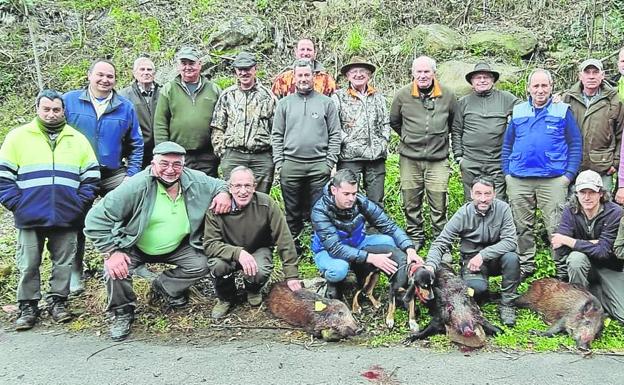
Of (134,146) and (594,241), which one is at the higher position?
(134,146)

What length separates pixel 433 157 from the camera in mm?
7074

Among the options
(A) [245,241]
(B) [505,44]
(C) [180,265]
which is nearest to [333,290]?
(A) [245,241]

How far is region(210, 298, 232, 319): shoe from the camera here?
6086 mm

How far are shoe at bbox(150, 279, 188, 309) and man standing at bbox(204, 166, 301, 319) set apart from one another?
15.2 inches

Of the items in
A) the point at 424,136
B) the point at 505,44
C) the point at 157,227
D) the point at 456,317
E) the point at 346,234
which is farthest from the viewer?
the point at 505,44

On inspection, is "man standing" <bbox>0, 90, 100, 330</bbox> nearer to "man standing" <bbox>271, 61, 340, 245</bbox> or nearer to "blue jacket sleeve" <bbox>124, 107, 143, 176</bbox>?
"blue jacket sleeve" <bbox>124, 107, 143, 176</bbox>

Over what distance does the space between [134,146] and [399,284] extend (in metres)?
3.37

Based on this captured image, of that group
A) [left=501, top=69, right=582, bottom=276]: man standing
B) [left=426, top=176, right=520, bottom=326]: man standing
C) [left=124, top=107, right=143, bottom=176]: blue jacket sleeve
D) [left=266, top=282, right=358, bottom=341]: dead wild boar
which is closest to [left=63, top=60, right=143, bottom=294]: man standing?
[left=124, top=107, right=143, bottom=176]: blue jacket sleeve

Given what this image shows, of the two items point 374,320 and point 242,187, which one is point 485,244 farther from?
point 242,187

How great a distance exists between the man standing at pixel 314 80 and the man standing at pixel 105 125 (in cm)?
188

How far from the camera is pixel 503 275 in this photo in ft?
20.1

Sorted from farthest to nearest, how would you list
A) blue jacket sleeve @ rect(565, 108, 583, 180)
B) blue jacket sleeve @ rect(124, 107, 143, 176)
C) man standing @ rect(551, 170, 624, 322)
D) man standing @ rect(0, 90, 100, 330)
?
blue jacket sleeve @ rect(124, 107, 143, 176) → blue jacket sleeve @ rect(565, 108, 583, 180) → man standing @ rect(551, 170, 624, 322) → man standing @ rect(0, 90, 100, 330)

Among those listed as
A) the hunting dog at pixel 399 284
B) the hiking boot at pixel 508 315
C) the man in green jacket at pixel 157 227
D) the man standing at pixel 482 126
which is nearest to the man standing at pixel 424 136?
the man standing at pixel 482 126

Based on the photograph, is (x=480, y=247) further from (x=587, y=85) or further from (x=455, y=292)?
(x=587, y=85)
